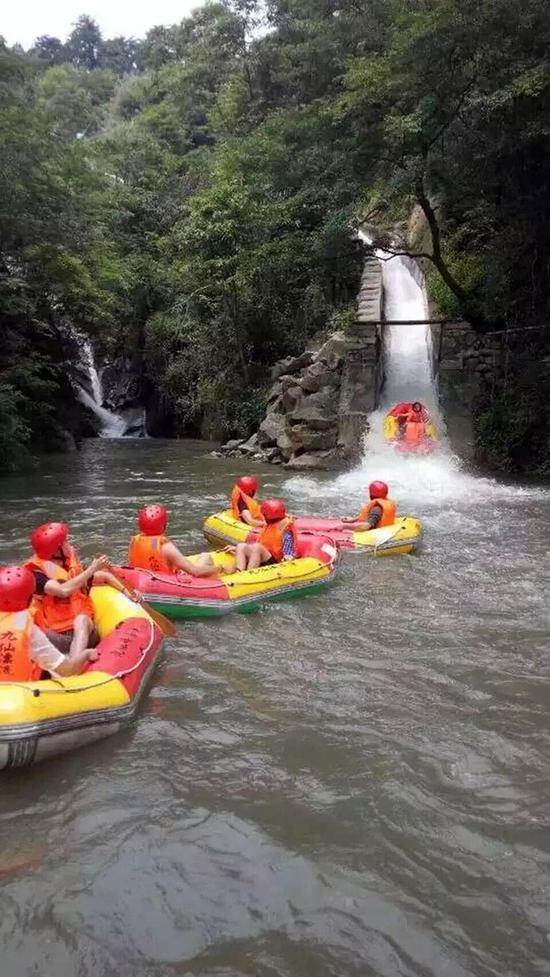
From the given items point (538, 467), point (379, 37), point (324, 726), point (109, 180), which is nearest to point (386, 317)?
point (538, 467)

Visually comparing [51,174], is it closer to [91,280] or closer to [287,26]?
[91,280]

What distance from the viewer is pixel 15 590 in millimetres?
4250

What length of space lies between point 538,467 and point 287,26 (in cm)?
1953

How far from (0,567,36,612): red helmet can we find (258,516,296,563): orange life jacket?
3176 mm

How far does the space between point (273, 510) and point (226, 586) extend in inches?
39.7

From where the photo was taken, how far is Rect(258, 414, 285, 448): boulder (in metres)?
16.4

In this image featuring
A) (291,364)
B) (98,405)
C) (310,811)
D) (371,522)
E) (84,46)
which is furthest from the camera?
(84,46)

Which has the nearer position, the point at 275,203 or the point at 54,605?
the point at 54,605

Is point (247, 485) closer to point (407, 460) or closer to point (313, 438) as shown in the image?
point (407, 460)

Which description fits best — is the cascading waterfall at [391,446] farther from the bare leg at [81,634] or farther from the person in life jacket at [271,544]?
the bare leg at [81,634]

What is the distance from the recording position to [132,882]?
3111mm

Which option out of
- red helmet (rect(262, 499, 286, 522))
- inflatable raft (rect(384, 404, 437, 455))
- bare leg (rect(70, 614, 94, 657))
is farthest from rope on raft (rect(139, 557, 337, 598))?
inflatable raft (rect(384, 404, 437, 455))

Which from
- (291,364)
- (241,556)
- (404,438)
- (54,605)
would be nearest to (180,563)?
(241,556)

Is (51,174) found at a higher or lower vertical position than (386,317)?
higher
